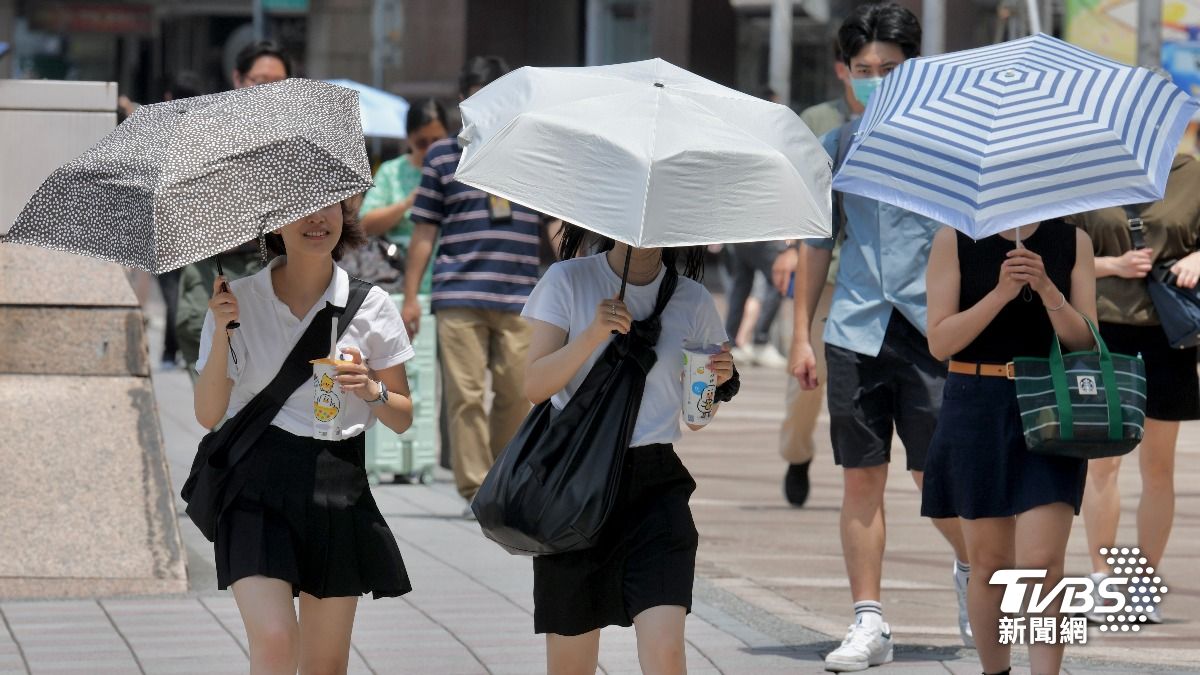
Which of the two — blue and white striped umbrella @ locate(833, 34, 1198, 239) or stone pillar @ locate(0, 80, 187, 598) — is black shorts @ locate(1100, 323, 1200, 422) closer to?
blue and white striped umbrella @ locate(833, 34, 1198, 239)

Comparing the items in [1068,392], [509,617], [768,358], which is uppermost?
[1068,392]

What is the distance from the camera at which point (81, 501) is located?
24.5ft

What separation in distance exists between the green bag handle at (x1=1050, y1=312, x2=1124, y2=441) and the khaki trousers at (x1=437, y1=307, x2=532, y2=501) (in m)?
4.14

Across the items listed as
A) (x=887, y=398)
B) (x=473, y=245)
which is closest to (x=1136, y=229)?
(x=887, y=398)

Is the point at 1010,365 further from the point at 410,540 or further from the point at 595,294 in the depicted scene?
the point at 410,540

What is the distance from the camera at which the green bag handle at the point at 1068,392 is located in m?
5.25

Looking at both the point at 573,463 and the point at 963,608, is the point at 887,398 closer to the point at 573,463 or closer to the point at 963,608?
the point at 963,608

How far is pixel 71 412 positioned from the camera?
7.78m

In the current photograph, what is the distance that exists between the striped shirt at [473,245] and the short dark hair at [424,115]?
1210 millimetres

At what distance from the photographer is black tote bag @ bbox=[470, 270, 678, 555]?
457 cm

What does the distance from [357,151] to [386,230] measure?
5637 millimetres

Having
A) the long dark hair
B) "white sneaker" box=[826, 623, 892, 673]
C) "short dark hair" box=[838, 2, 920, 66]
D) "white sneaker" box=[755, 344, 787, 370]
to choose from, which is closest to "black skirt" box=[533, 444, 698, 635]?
the long dark hair

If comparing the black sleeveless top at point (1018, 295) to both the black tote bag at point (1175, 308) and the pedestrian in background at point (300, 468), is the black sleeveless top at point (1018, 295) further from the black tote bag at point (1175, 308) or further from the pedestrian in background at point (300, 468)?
the black tote bag at point (1175, 308)

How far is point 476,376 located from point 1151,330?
317 centimetres
